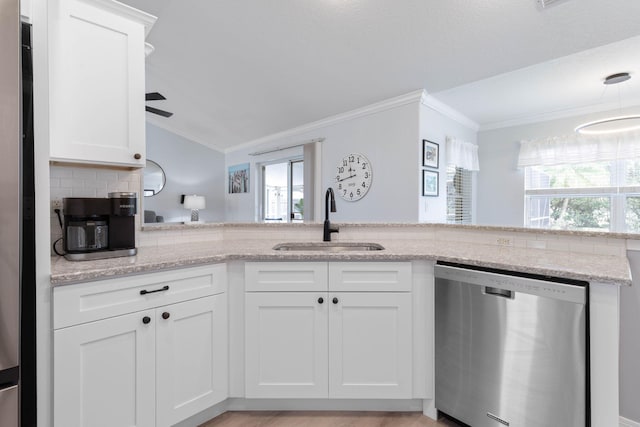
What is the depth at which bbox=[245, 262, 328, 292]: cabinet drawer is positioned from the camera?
63.9 inches

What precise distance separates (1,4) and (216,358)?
4.95ft

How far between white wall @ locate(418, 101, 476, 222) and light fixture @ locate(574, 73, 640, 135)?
4.07ft

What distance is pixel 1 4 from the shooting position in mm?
824

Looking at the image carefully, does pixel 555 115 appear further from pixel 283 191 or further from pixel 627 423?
pixel 283 191

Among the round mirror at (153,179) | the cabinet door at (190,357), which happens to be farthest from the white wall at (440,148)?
the round mirror at (153,179)

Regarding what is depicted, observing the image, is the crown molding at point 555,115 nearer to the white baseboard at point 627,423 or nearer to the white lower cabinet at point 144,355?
the white baseboard at point 627,423

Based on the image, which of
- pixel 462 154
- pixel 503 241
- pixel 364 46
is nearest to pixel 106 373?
pixel 503 241

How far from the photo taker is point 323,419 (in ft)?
5.46

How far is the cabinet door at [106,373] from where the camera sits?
3.85 ft

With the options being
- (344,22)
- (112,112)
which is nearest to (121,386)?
(112,112)

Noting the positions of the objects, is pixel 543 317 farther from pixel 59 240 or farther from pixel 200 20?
pixel 200 20

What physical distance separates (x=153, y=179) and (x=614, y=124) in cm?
668

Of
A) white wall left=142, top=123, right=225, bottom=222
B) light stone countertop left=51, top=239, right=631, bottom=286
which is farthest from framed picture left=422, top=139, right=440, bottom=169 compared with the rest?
white wall left=142, top=123, right=225, bottom=222

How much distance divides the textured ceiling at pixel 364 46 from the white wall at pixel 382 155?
0.22 metres
